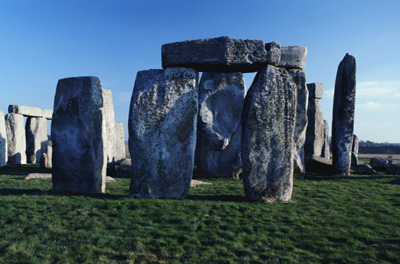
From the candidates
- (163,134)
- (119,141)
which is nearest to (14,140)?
(119,141)

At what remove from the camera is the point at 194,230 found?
4012 mm

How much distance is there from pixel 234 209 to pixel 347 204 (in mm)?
2159

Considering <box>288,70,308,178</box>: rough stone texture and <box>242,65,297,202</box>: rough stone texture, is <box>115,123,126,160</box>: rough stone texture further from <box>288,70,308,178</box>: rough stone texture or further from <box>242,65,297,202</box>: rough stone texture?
<box>242,65,297,202</box>: rough stone texture

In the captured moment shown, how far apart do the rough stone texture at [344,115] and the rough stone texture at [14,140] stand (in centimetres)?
1235

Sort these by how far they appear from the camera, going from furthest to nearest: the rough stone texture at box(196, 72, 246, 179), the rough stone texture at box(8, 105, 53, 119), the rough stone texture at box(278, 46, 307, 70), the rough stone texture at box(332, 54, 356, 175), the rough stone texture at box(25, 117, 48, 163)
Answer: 1. the rough stone texture at box(25, 117, 48, 163)
2. the rough stone texture at box(8, 105, 53, 119)
3. the rough stone texture at box(332, 54, 356, 175)
4. the rough stone texture at box(278, 46, 307, 70)
5. the rough stone texture at box(196, 72, 246, 179)

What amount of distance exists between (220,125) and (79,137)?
464 centimetres

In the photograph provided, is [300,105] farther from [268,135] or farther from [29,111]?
[29,111]

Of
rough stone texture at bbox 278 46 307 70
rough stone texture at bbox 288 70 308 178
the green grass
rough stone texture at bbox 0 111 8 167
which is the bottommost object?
the green grass

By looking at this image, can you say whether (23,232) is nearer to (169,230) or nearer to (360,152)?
(169,230)

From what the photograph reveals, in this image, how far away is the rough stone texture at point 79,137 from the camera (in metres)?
6.00

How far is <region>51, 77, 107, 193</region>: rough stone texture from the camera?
236 inches

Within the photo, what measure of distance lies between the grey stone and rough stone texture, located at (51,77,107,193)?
892 centimetres

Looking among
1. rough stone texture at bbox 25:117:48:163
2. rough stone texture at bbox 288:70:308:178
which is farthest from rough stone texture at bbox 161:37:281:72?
rough stone texture at bbox 25:117:48:163

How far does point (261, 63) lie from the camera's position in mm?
5609
